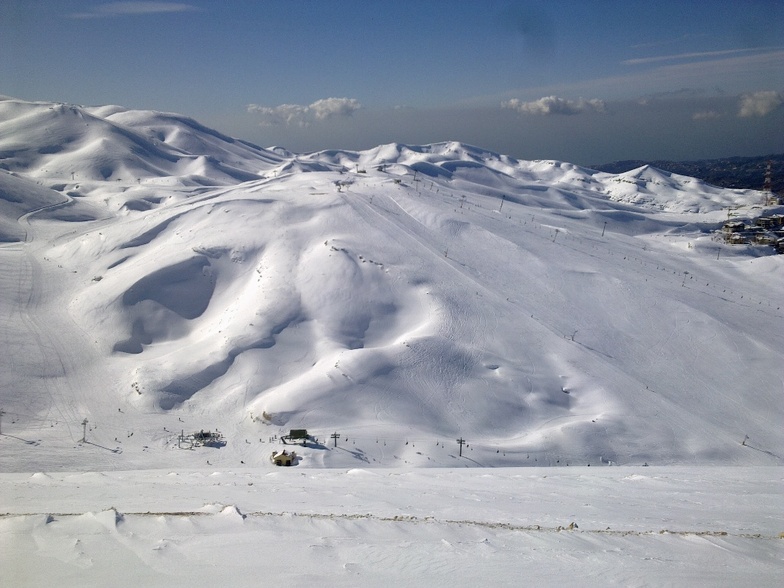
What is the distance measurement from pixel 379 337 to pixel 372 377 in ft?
17.8

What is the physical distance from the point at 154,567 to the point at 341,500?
5791 millimetres

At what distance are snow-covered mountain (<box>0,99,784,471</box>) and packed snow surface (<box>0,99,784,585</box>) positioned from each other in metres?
0.16

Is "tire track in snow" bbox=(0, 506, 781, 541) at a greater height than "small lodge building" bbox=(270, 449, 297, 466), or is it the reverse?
"tire track in snow" bbox=(0, 506, 781, 541)

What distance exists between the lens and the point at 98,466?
2372 cm

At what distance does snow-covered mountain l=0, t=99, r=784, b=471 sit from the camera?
27.7 m

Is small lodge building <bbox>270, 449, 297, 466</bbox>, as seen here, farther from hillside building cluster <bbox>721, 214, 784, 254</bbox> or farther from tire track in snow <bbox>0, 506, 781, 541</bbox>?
hillside building cluster <bbox>721, 214, 784, 254</bbox>

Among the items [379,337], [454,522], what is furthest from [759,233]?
[454,522]

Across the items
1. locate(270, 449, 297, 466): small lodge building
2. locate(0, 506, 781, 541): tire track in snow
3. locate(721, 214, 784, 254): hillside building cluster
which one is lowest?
locate(270, 449, 297, 466): small lodge building

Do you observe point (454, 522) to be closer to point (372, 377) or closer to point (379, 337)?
point (372, 377)

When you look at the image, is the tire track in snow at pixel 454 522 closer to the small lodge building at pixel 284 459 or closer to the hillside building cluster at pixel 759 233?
the small lodge building at pixel 284 459

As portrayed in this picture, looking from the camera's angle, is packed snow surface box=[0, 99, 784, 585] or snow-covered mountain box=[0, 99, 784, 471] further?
snow-covered mountain box=[0, 99, 784, 471]

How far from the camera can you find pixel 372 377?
30.4 m

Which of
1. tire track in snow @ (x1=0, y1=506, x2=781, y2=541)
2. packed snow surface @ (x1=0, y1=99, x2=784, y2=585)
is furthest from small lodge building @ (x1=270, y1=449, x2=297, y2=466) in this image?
tire track in snow @ (x1=0, y1=506, x2=781, y2=541)

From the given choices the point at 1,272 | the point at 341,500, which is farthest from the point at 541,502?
the point at 1,272
